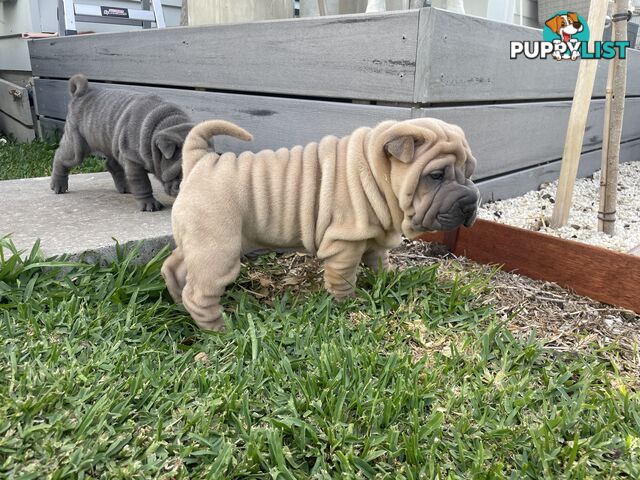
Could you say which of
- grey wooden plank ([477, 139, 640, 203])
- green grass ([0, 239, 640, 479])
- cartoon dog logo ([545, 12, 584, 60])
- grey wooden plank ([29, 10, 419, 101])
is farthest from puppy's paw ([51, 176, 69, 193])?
cartoon dog logo ([545, 12, 584, 60])

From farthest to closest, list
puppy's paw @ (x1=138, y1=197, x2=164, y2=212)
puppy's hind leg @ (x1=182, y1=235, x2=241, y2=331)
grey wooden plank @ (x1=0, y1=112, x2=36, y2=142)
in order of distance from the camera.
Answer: grey wooden plank @ (x1=0, y1=112, x2=36, y2=142) → puppy's paw @ (x1=138, y1=197, x2=164, y2=212) → puppy's hind leg @ (x1=182, y1=235, x2=241, y2=331)

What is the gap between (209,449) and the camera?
1491mm

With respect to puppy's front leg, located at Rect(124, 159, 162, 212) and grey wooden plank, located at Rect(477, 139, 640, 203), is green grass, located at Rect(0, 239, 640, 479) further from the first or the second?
grey wooden plank, located at Rect(477, 139, 640, 203)

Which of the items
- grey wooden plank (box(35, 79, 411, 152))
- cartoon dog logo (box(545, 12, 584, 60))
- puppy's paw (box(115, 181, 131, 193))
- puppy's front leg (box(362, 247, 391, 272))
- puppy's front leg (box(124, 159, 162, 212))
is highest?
cartoon dog logo (box(545, 12, 584, 60))

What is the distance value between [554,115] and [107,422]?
153 inches

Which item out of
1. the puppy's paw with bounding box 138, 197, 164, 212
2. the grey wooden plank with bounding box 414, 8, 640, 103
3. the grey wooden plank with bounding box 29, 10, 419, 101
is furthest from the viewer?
the puppy's paw with bounding box 138, 197, 164, 212

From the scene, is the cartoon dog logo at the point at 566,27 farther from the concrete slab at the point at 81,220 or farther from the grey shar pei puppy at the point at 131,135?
the concrete slab at the point at 81,220

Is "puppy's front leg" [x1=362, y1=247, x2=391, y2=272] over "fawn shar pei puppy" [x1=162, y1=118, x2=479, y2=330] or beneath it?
beneath

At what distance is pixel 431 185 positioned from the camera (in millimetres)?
2027

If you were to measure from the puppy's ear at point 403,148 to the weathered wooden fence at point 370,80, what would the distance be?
0.80 metres

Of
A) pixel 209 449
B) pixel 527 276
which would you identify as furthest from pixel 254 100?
pixel 209 449

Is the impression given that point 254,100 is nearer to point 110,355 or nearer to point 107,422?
point 110,355

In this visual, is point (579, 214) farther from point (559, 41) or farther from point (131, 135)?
point (131, 135)

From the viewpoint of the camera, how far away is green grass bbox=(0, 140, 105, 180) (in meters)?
4.79
